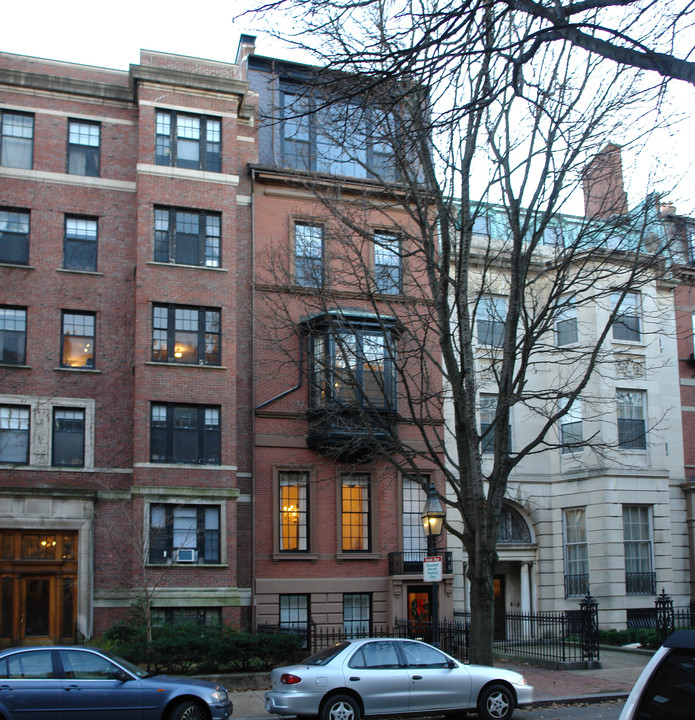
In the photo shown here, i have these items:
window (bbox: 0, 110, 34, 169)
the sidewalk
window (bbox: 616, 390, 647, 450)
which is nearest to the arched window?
window (bbox: 616, 390, 647, 450)

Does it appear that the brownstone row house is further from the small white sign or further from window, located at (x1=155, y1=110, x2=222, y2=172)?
the small white sign

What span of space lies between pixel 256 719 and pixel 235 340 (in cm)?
1238

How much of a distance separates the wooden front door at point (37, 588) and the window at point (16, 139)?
10.6 m

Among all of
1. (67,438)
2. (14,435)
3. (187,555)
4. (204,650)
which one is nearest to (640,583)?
(187,555)

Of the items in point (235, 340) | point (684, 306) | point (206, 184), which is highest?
point (206, 184)

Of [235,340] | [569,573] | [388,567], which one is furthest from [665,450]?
[235,340]

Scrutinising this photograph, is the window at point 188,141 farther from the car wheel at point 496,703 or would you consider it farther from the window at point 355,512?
the car wheel at point 496,703

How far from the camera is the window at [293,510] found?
26219 millimetres

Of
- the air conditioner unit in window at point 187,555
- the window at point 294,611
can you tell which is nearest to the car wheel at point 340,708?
the air conditioner unit in window at point 187,555

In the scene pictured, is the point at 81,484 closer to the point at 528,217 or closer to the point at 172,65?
the point at 172,65

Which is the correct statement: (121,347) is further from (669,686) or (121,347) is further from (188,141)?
(669,686)

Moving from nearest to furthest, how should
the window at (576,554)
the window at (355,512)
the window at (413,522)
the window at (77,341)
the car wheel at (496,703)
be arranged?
the car wheel at (496,703) < the window at (77,341) < the window at (355,512) < the window at (413,522) < the window at (576,554)

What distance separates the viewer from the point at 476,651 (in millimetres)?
16219

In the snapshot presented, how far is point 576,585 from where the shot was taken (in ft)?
96.0
